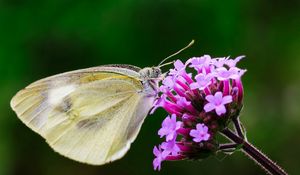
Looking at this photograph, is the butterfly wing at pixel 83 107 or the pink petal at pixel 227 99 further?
the butterfly wing at pixel 83 107

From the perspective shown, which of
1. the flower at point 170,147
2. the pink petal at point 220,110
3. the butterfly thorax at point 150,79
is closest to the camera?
the pink petal at point 220,110

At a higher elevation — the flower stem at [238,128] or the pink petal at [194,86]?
the pink petal at [194,86]

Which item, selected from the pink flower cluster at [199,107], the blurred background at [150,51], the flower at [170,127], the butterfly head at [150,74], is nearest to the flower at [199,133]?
the pink flower cluster at [199,107]

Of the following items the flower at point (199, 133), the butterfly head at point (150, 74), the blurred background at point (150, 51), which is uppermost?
the butterfly head at point (150, 74)

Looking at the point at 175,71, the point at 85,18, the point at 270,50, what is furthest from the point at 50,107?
the point at 270,50

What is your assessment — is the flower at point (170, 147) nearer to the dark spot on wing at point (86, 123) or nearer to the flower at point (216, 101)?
the flower at point (216, 101)

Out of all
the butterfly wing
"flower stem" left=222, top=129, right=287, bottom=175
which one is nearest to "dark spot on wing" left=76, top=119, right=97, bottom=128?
the butterfly wing

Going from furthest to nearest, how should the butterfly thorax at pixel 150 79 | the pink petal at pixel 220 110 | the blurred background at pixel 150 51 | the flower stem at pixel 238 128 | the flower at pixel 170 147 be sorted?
the blurred background at pixel 150 51 → the butterfly thorax at pixel 150 79 → the flower stem at pixel 238 128 → the flower at pixel 170 147 → the pink petal at pixel 220 110

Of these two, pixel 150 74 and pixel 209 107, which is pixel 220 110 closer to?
pixel 209 107
